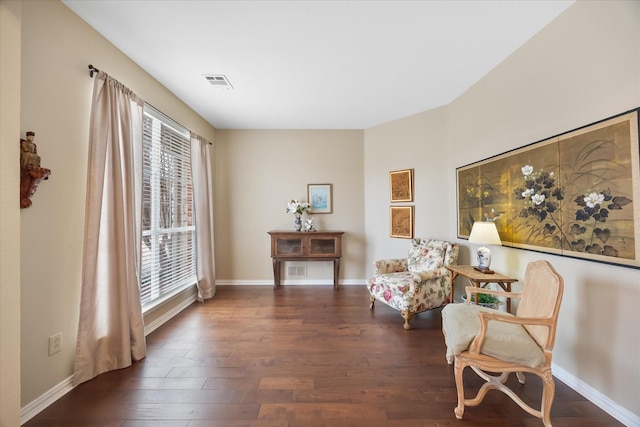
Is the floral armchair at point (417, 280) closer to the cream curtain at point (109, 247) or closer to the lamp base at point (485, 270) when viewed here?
the lamp base at point (485, 270)

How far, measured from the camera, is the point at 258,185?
15.0 feet

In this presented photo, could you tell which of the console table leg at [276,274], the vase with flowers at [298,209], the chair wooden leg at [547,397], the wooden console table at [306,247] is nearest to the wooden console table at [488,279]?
the chair wooden leg at [547,397]

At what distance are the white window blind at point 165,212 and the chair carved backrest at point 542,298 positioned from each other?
3.55 meters

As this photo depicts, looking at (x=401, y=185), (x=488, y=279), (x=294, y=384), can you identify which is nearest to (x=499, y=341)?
(x=488, y=279)

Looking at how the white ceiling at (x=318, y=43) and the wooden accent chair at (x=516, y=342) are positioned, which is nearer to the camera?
the wooden accent chair at (x=516, y=342)

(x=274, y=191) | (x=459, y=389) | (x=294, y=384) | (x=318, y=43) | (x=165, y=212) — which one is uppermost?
(x=318, y=43)

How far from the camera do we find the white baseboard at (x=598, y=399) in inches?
59.4

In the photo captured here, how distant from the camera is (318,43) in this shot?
222cm

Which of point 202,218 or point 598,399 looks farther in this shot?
point 202,218

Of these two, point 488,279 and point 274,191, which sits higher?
point 274,191

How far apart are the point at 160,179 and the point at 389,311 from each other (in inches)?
135

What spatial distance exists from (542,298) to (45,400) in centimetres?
346

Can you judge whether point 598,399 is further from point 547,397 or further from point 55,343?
point 55,343

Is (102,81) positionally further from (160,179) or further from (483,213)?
(483,213)
